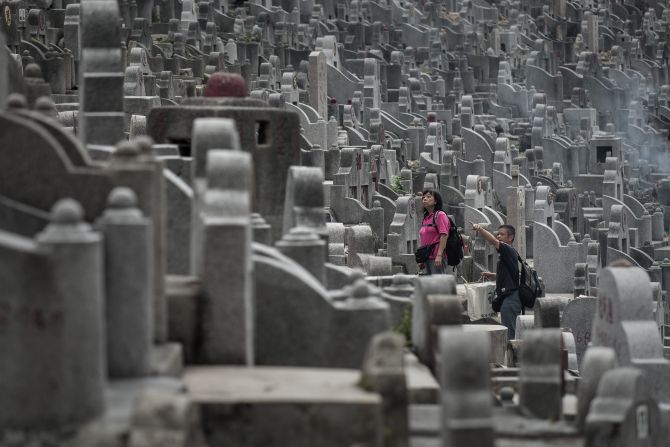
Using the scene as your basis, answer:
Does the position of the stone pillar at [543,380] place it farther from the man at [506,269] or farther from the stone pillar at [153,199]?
the man at [506,269]

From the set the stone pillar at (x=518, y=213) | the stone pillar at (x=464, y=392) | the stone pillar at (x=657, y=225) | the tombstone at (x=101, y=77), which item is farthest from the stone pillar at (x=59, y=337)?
the stone pillar at (x=657, y=225)

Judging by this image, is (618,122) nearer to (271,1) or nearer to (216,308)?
(271,1)

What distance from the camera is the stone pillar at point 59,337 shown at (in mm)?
13234

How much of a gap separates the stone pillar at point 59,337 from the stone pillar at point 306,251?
597cm

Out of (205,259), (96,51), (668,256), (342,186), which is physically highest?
(96,51)

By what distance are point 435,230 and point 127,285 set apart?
1419 cm

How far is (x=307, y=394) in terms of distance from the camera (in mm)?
14930

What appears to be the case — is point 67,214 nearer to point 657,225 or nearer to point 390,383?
point 390,383

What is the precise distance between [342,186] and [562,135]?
36.1 meters

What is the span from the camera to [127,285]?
14352 millimetres

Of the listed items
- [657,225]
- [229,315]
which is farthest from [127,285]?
[657,225]

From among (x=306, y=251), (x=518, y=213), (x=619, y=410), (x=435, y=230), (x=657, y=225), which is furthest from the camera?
(x=657, y=225)

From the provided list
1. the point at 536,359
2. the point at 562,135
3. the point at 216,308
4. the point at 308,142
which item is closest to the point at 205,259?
the point at 216,308

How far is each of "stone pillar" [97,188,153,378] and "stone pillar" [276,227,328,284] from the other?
4.93 meters
